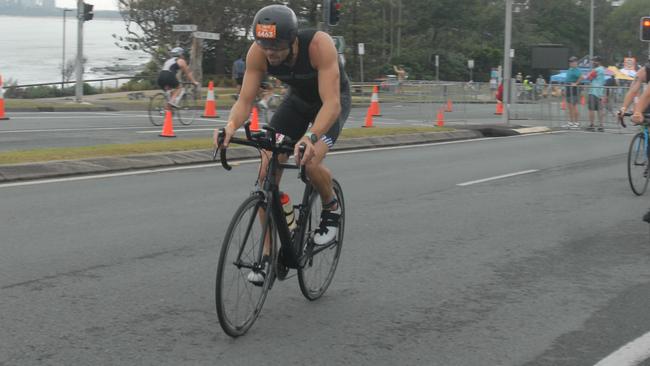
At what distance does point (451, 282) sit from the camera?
6.53 metres

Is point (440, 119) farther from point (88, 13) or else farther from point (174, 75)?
point (88, 13)

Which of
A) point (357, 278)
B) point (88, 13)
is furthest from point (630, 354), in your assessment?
point (88, 13)

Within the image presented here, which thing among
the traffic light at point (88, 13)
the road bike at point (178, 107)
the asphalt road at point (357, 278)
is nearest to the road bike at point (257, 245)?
the asphalt road at point (357, 278)

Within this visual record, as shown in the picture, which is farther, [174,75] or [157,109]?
[157,109]

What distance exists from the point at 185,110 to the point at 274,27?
16.3 meters

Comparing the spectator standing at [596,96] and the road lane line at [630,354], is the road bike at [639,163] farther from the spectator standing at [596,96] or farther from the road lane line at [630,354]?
the spectator standing at [596,96]

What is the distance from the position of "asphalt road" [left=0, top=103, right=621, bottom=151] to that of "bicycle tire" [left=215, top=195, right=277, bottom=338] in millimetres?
10271

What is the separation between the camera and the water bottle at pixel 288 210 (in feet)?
17.1

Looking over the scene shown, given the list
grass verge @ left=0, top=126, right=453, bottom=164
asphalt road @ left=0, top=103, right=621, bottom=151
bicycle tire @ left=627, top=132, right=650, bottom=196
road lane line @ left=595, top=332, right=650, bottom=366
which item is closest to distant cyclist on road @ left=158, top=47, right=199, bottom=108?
asphalt road @ left=0, top=103, right=621, bottom=151

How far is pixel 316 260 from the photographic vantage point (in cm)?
589

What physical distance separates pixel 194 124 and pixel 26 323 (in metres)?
17.0

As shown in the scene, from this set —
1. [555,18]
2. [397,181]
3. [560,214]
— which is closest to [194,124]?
[397,181]

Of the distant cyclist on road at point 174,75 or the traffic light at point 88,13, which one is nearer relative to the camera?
the distant cyclist on road at point 174,75

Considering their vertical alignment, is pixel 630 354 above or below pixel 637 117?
below
